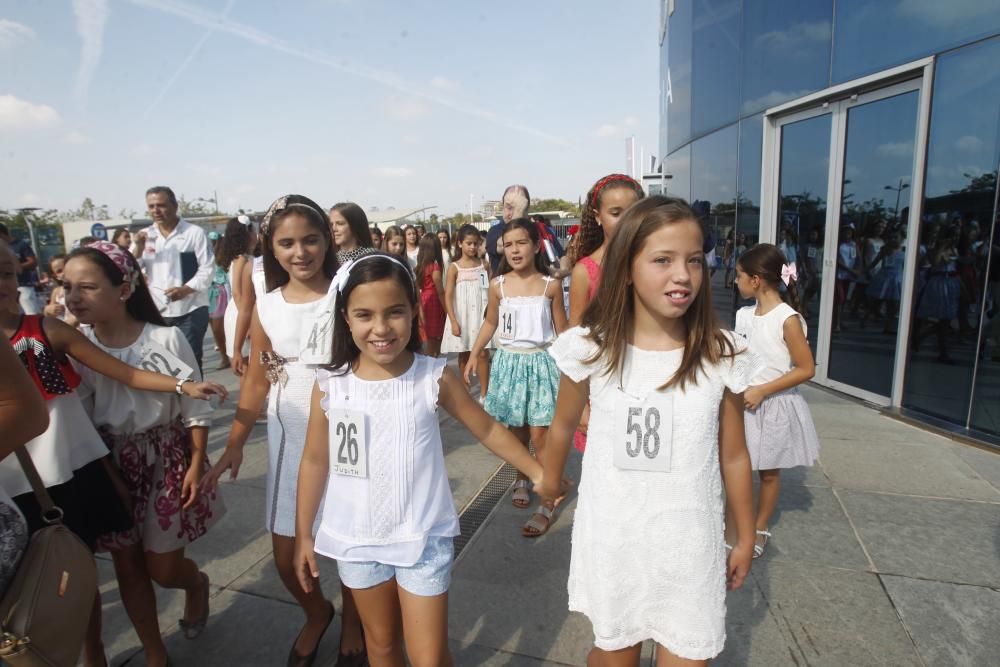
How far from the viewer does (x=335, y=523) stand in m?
1.83

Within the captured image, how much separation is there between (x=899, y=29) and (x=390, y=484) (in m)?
6.30

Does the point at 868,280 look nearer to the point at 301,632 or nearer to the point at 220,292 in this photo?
the point at 301,632

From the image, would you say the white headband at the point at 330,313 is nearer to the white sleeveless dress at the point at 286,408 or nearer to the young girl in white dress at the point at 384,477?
the young girl in white dress at the point at 384,477

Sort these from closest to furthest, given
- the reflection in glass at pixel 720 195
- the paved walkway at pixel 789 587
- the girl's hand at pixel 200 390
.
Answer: the girl's hand at pixel 200 390 → the paved walkway at pixel 789 587 → the reflection in glass at pixel 720 195

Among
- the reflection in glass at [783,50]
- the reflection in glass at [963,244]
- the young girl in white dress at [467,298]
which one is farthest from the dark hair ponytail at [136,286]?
→ the reflection in glass at [783,50]

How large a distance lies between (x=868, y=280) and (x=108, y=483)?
6679 millimetres


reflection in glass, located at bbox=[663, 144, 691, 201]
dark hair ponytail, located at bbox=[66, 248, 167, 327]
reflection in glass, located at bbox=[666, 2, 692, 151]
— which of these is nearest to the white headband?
dark hair ponytail, located at bbox=[66, 248, 167, 327]

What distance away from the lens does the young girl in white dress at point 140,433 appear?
219 centimetres

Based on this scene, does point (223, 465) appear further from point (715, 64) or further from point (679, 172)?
point (679, 172)

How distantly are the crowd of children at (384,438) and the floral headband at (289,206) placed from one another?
0.01 meters

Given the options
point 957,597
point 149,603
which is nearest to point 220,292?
point 149,603

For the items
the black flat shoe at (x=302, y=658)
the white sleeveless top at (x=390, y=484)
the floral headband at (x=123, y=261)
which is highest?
the floral headband at (x=123, y=261)

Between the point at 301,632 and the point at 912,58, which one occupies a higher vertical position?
the point at 912,58

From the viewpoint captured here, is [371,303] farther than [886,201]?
No
